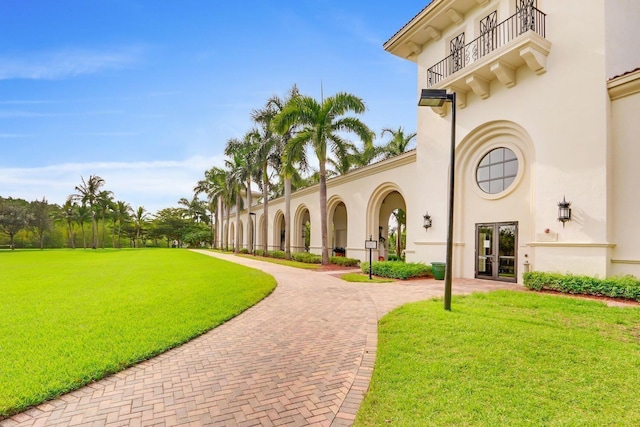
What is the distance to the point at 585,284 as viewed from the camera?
8453 mm

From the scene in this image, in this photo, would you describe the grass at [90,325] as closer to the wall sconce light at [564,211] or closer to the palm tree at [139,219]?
the wall sconce light at [564,211]

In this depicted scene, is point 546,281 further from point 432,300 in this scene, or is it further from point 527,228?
point 432,300

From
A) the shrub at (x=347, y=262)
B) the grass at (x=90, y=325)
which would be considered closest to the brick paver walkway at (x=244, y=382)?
the grass at (x=90, y=325)

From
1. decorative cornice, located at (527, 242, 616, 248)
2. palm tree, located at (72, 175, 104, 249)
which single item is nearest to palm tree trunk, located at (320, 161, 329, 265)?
decorative cornice, located at (527, 242, 616, 248)

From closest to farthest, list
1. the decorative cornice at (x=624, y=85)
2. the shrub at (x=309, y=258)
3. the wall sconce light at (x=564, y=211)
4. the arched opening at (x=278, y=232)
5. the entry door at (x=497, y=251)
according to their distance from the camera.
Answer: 1. the decorative cornice at (x=624, y=85)
2. the wall sconce light at (x=564, y=211)
3. the entry door at (x=497, y=251)
4. the shrub at (x=309, y=258)
5. the arched opening at (x=278, y=232)

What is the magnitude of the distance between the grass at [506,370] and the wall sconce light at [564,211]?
3565 millimetres

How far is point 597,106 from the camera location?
29.2ft

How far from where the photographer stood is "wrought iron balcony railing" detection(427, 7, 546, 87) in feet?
34.0

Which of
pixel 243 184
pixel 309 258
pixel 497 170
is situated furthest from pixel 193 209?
pixel 497 170

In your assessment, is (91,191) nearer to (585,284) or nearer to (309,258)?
(309,258)

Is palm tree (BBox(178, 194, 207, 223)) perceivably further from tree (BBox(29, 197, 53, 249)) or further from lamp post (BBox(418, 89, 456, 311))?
lamp post (BBox(418, 89, 456, 311))

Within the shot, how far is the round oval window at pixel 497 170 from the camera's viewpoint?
37.7ft

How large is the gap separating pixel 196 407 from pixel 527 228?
11.4 meters

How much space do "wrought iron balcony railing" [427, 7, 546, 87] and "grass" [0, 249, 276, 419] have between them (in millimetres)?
11497
